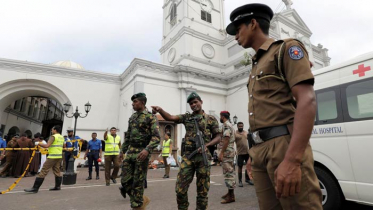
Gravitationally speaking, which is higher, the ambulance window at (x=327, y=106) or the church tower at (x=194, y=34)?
the church tower at (x=194, y=34)

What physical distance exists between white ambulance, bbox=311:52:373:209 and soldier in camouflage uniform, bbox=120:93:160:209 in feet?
9.71

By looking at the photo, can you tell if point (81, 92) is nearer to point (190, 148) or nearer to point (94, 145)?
point (94, 145)

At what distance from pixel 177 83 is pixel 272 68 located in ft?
54.7

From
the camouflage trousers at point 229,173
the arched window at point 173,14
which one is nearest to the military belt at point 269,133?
the camouflage trousers at point 229,173

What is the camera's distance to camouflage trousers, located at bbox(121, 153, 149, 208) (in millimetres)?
3498


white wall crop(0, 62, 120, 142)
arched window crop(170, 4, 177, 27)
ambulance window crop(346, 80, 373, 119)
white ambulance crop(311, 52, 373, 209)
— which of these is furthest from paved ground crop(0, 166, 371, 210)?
arched window crop(170, 4, 177, 27)

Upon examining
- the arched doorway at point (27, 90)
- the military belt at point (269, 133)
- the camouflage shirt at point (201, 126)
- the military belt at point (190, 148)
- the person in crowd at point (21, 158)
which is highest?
the arched doorway at point (27, 90)

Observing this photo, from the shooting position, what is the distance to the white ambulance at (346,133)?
3.17 m

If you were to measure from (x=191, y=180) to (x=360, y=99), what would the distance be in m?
2.96

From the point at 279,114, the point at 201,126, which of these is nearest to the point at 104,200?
the point at 201,126

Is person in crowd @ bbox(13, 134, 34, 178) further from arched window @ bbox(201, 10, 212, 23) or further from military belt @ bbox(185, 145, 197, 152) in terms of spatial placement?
arched window @ bbox(201, 10, 212, 23)

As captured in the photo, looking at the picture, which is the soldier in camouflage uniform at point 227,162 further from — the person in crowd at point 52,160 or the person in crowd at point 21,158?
the person in crowd at point 21,158

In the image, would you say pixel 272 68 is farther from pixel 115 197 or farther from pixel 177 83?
pixel 177 83

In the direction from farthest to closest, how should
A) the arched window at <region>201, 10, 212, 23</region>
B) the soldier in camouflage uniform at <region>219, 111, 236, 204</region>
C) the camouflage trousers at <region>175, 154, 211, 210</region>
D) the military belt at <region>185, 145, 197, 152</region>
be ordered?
the arched window at <region>201, 10, 212, 23</region> → the soldier in camouflage uniform at <region>219, 111, 236, 204</region> → the military belt at <region>185, 145, 197, 152</region> → the camouflage trousers at <region>175, 154, 211, 210</region>
